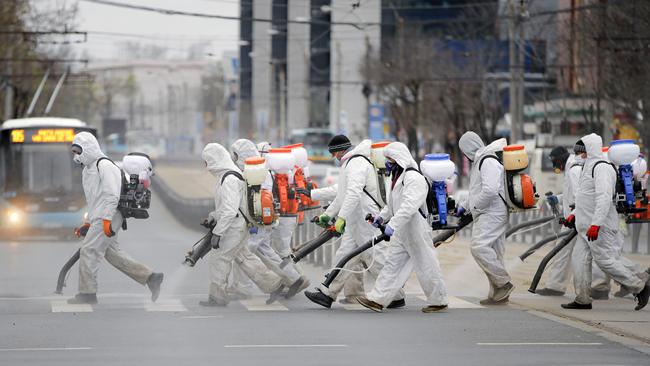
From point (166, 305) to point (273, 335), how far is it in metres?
3.41

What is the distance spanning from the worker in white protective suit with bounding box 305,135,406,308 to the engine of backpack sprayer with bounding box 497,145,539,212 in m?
1.38

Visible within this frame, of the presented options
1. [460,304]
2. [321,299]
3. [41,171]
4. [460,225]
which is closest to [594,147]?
[460,225]

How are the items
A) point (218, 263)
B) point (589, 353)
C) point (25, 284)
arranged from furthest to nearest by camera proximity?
point (25, 284) < point (218, 263) < point (589, 353)

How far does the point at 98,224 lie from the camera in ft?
54.1

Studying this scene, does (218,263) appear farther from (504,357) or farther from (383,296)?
(504,357)

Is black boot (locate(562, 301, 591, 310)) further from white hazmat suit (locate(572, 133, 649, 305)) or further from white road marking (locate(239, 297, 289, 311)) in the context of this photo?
white road marking (locate(239, 297, 289, 311))

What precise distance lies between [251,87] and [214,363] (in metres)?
100

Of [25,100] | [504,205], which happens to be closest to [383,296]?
[504,205]

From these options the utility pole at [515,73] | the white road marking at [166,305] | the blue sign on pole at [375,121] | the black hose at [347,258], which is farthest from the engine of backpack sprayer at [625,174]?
the blue sign on pole at [375,121]

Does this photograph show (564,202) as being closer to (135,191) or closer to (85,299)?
(135,191)

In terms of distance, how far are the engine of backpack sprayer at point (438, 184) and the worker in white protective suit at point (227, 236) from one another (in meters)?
1.98

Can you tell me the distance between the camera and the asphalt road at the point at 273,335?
1170 centimetres

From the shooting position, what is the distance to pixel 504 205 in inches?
634

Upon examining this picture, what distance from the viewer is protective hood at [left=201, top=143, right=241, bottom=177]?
53.5 ft
